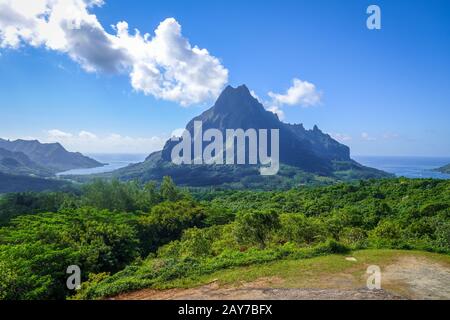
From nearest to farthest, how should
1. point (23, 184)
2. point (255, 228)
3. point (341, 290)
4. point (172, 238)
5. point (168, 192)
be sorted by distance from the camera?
1. point (341, 290)
2. point (255, 228)
3. point (172, 238)
4. point (168, 192)
5. point (23, 184)

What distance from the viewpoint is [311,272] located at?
13398 mm

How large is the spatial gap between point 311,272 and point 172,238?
2819cm

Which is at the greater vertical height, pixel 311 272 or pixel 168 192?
pixel 311 272

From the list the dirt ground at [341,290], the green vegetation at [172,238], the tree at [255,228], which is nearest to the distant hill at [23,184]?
the green vegetation at [172,238]

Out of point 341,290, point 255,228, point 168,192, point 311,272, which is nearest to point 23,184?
point 168,192

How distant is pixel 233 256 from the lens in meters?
15.9

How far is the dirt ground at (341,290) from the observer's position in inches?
421

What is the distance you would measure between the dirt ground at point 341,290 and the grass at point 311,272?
7 centimetres

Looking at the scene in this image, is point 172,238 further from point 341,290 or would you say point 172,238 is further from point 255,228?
point 341,290

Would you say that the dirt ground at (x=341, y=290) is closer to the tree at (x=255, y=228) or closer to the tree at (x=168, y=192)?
the tree at (x=255, y=228)

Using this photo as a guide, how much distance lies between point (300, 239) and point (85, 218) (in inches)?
811
